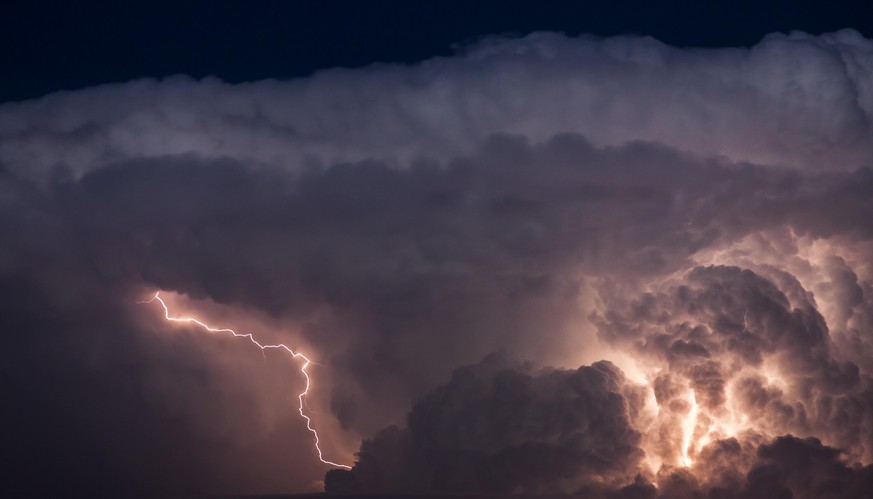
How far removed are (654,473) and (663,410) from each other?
3.30 metres

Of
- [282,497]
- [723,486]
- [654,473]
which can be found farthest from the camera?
[282,497]

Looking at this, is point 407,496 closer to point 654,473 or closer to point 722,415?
point 654,473

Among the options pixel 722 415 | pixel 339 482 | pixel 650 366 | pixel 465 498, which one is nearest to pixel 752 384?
pixel 722 415

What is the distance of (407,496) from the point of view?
42594 mm

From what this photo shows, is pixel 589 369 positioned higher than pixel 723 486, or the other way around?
pixel 589 369

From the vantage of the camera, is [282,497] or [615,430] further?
[282,497]

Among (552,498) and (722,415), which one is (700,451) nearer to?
(722,415)

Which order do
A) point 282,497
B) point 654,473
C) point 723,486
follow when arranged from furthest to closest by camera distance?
point 282,497
point 654,473
point 723,486

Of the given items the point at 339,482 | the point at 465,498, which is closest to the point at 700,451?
the point at 465,498

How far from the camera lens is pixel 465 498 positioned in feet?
136

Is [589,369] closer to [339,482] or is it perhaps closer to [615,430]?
[615,430]

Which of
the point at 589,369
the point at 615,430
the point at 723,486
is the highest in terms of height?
the point at 589,369

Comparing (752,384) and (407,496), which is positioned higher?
(752,384)

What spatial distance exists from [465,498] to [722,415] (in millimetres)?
13830
